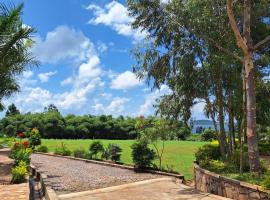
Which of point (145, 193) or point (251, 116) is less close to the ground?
point (251, 116)

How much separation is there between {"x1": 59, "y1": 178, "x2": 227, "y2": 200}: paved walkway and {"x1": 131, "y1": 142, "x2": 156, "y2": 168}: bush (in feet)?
13.8

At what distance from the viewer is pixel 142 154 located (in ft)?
54.5

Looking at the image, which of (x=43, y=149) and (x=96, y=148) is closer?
(x=96, y=148)

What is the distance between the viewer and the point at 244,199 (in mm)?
8758

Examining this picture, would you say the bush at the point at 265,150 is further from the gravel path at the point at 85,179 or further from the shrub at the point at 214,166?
the shrub at the point at 214,166

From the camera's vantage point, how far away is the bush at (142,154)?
16.5 m

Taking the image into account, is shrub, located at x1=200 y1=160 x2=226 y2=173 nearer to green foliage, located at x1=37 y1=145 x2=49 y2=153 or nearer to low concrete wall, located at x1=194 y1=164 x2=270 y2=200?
low concrete wall, located at x1=194 y1=164 x2=270 y2=200

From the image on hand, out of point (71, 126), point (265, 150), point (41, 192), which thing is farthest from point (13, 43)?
point (71, 126)

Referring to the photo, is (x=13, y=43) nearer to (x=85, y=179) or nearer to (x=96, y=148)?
(x=85, y=179)

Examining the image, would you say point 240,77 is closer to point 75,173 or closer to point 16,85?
point 75,173

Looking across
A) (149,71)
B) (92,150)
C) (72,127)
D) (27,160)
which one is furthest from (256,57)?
(72,127)

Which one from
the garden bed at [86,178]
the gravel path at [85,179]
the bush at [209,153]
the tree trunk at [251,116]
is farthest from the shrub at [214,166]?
the bush at [209,153]

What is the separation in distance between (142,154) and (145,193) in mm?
6058

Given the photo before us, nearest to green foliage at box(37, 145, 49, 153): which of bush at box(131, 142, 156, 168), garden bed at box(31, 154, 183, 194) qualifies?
garden bed at box(31, 154, 183, 194)
